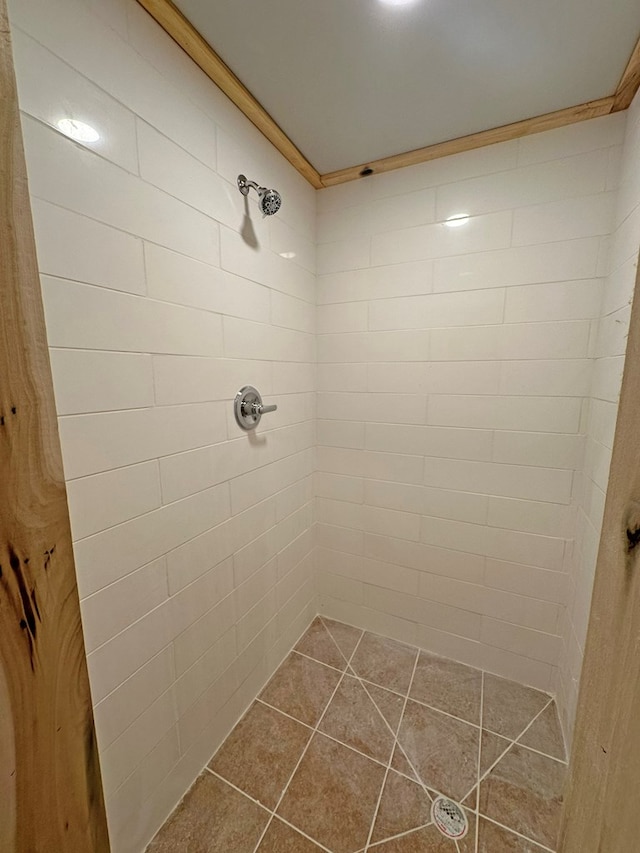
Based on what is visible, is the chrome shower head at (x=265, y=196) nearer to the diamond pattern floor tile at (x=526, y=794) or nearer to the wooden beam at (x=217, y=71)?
the wooden beam at (x=217, y=71)

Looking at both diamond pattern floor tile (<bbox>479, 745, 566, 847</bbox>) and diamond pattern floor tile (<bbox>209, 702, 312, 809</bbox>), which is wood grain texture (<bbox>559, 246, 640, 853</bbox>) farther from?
diamond pattern floor tile (<bbox>209, 702, 312, 809</bbox>)

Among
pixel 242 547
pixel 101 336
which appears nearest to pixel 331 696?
pixel 242 547

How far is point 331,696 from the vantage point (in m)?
1.36

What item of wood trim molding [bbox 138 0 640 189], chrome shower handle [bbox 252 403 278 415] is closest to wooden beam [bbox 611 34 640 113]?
wood trim molding [bbox 138 0 640 189]

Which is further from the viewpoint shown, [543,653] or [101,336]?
[543,653]

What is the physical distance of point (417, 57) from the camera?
93 cm

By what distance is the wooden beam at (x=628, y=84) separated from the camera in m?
0.91

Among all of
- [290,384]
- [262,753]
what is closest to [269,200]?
[290,384]

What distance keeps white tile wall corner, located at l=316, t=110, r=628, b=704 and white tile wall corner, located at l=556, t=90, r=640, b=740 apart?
1cm

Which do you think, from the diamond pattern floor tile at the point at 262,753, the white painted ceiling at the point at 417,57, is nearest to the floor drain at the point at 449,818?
the diamond pattern floor tile at the point at 262,753

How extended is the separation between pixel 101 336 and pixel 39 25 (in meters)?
0.56

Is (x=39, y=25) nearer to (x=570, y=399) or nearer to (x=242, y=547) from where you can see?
(x=242, y=547)

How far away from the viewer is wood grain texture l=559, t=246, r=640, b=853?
0.29 metres

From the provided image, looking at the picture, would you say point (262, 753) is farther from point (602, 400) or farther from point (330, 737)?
point (602, 400)
